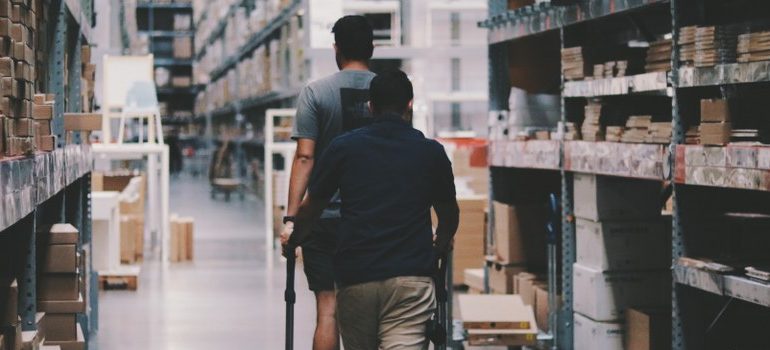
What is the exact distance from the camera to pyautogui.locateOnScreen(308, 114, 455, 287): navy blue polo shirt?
4020mm

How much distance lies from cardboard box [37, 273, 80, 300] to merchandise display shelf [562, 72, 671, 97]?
2.79m

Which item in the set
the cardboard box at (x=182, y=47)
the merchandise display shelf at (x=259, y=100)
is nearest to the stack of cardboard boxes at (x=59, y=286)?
the merchandise display shelf at (x=259, y=100)

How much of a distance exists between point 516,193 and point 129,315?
2.86 metres

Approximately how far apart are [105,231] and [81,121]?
420 cm

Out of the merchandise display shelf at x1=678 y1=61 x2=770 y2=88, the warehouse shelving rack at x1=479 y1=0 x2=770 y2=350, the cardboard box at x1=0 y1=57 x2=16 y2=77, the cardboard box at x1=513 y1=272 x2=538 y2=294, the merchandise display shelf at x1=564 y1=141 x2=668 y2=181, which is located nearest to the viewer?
the cardboard box at x1=0 y1=57 x2=16 y2=77

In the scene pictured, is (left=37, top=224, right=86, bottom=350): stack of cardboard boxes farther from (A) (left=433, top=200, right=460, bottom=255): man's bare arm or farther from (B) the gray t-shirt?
(A) (left=433, top=200, right=460, bottom=255): man's bare arm

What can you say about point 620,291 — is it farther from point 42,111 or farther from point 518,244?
point 42,111

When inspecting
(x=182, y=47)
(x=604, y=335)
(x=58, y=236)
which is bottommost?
(x=604, y=335)

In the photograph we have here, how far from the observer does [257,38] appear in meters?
23.3

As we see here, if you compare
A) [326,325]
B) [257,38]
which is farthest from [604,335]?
[257,38]

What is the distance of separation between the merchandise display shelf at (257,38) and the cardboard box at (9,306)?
11875mm

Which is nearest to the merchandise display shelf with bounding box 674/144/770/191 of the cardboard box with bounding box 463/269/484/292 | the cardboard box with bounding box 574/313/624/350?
the cardboard box with bounding box 574/313/624/350

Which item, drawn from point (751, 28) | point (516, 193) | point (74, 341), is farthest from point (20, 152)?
point (516, 193)

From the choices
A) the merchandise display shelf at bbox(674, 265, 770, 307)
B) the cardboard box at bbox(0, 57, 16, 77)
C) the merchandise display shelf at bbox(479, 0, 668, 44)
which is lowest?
the merchandise display shelf at bbox(674, 265, 770, 307)
